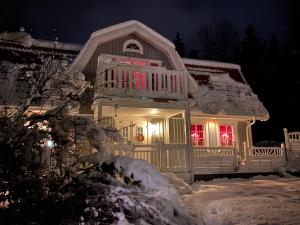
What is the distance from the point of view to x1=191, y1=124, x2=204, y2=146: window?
16.3 m

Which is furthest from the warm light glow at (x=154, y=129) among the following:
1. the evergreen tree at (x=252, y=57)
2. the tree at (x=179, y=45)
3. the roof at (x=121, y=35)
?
the tree at (x=179, y=45)

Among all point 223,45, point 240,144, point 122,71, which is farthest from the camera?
point 223,45

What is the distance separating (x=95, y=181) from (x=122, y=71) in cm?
647

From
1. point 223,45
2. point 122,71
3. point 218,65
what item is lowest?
→ point 122,71

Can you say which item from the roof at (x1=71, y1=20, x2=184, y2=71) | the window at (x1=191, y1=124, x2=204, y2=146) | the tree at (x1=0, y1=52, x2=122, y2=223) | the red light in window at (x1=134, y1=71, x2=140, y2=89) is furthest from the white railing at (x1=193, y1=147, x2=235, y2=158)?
the tree at (x1=0, y1=52, x2=122, y2=223)

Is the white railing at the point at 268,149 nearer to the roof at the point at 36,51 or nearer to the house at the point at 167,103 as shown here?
the house at the point at 167,103

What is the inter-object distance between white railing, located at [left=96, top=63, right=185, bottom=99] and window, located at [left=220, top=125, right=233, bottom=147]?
5.48 metres

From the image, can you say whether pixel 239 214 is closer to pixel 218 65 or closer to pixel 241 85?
pixel 241 85

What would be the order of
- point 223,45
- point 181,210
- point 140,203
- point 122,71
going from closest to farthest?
1. point 140,203
2. point 181,210
3. point 122,71
4. point 223,45

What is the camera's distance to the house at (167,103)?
11.5 m

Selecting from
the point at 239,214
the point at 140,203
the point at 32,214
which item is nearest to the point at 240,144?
the point at 239,214

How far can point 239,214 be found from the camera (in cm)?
619

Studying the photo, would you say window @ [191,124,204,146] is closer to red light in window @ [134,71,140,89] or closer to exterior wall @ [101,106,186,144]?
exterior wall @ [101,106,186,144]

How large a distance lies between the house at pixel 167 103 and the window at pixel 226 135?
0.03ft
